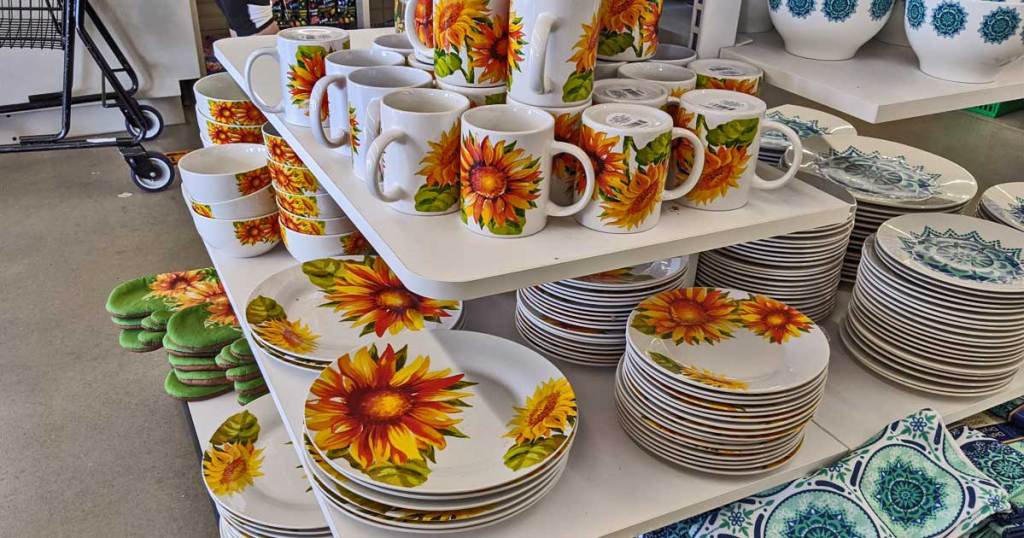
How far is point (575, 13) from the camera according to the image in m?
0.83

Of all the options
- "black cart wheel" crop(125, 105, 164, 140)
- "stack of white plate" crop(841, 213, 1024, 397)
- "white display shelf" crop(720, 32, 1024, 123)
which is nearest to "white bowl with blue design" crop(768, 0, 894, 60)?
"white display shelf" crop(720, 32, 1024, 123)

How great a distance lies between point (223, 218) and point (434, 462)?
0.72 meters

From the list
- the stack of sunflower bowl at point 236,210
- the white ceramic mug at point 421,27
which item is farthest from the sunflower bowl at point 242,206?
the white ceramic mug at point 421,27

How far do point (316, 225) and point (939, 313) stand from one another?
0.98 metres

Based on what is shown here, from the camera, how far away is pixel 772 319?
110cm

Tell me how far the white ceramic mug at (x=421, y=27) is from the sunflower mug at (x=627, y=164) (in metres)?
0.29

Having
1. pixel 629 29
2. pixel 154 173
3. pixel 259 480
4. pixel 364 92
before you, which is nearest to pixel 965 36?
pixel 629 29

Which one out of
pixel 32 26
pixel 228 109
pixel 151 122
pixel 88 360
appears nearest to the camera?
pixel 228 109

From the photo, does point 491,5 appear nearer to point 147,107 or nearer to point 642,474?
point 642,474

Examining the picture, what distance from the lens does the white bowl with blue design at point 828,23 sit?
1065 mm

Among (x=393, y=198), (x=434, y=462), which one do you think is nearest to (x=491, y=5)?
→ (x=393, y=198)

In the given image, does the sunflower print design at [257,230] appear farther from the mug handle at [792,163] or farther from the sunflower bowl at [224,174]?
the mug handle at [792,163]

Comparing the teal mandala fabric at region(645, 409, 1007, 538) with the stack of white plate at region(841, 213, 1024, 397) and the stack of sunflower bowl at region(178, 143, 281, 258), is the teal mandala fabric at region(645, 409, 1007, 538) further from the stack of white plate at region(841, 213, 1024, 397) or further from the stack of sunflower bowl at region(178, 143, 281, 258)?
the stack of sunflower bowl at region(178, 143, 281, 258)

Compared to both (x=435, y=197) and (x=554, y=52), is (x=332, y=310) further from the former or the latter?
(x=554, y=52)
